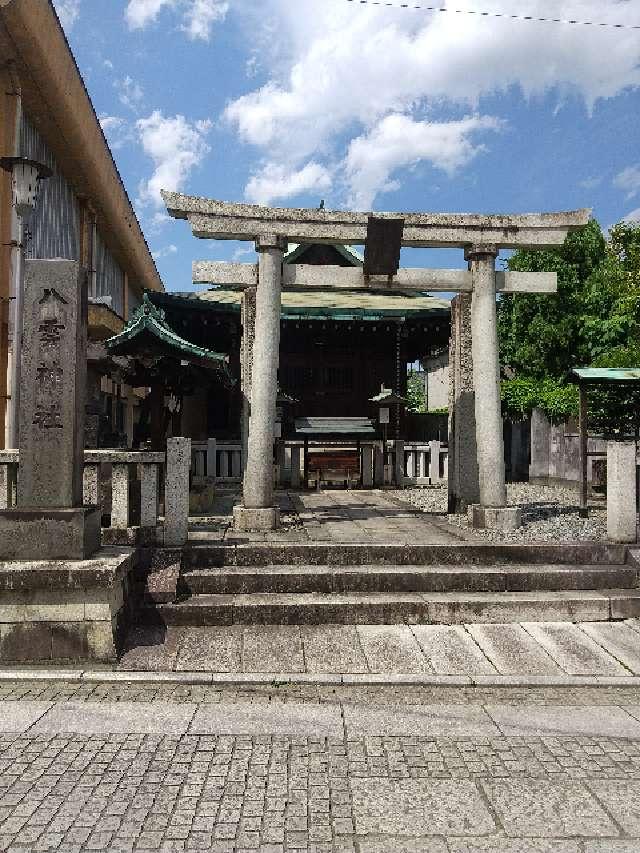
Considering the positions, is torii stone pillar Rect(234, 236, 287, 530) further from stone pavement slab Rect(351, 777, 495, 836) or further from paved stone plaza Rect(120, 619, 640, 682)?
stone pavement slab Rect(351, 777, 495, 836)

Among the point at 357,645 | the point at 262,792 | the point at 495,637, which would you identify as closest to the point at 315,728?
the point at 262,792

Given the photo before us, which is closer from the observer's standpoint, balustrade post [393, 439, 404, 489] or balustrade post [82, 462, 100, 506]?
balustrade post [82, 462, 100, 506]

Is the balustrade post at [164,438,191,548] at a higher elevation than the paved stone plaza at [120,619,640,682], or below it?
higher

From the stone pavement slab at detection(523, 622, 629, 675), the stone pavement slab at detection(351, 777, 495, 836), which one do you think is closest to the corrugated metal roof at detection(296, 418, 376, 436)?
the stone pavement slab at detection(523, 622, 629, 675)

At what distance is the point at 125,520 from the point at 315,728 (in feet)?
11.3

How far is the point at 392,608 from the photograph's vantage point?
548 cm

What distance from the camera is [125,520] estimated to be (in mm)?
6078

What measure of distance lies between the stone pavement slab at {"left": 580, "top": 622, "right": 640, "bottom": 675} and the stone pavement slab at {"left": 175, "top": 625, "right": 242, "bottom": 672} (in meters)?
3.47

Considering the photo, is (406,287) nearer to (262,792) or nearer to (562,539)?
(562,539)

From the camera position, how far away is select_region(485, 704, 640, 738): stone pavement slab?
142 inches

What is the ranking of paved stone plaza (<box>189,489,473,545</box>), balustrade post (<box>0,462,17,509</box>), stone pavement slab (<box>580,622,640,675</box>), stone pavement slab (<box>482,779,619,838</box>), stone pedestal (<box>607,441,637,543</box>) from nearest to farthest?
stone pavement slab (<box>482,779,619,838</box>) < stone pavement slab (<box>580,622,640,675</box>) < balustrade post (<box>0,462,17,509</box>) < stone pedestal (<box>607,441,637,543</box>) < paved stone plaza (<box>189,489,473,545</box>)

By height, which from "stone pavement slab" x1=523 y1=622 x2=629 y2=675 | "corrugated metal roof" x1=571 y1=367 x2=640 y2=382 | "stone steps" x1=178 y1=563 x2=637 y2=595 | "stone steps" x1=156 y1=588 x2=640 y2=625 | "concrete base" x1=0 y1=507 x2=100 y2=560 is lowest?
"stone pavement slab" x1=523 y1=622 x2=629 y2=675

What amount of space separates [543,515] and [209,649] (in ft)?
22.3

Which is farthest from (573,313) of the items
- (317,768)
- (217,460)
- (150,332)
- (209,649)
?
(317,768)
